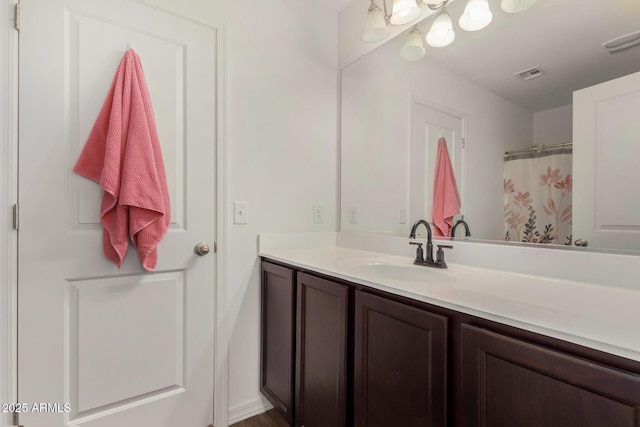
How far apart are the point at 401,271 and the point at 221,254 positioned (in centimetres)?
89

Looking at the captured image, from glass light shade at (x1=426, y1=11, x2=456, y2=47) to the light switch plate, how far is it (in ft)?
4.08

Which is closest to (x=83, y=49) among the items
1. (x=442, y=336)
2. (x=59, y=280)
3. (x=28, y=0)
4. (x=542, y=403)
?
(x=28, y=0)

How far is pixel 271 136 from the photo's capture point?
1.71 metres

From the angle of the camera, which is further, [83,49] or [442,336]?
[83,49]

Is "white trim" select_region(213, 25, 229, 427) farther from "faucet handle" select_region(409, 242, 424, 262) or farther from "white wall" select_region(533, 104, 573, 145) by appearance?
"white wall" select_region(533, 104, 573, 145)

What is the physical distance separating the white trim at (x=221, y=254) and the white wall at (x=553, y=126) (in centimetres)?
136

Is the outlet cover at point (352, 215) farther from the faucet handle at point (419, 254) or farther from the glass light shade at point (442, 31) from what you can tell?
the glass light shade at point (442, 31)

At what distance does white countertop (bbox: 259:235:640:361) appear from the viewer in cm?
58

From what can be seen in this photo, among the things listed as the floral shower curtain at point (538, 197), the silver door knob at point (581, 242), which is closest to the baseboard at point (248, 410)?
the floral shower curtain at point (538, 197)

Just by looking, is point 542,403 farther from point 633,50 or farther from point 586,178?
point 633,50

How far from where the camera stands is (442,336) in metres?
0.80

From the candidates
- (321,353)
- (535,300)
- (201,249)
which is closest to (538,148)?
(535,300)

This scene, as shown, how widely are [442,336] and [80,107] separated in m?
1.55

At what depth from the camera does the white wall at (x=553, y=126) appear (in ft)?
3.43
